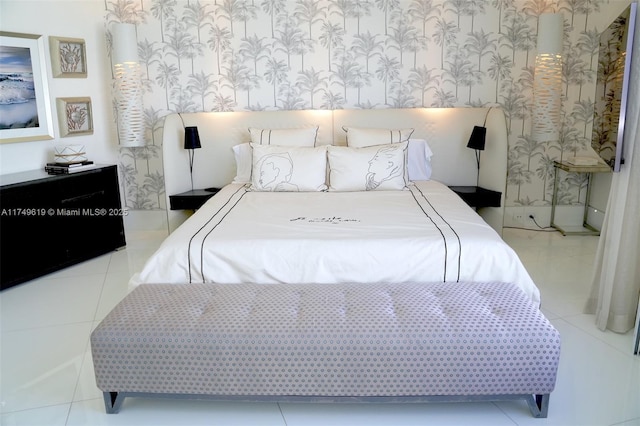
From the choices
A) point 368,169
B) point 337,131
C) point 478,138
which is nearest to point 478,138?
point 478,138

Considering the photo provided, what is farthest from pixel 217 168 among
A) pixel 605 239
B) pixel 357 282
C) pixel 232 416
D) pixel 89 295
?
pixel 605 239

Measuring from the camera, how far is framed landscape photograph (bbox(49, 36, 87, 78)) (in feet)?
13.9

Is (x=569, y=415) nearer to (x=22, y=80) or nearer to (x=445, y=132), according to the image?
(x=445, y=132)

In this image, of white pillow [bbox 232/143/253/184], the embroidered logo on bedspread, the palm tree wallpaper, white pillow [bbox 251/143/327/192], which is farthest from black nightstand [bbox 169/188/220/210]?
the embroidered logo on bedspread

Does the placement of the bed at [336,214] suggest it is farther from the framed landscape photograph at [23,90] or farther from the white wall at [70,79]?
the framed landscape photograph at [23,90]

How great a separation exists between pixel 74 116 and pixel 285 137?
6.20 ft

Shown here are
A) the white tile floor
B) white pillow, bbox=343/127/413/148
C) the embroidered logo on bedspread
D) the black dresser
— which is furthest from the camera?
white pillow, bbox=343/127/413/148

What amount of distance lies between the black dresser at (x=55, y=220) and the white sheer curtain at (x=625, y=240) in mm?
3746

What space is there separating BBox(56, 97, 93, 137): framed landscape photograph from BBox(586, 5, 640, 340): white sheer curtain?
4.18 meters

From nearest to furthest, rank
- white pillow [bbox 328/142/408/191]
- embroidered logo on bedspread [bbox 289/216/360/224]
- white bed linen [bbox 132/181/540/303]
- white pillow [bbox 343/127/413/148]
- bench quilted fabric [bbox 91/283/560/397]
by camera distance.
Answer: bench quilted fabric [bbox 91/283/560/397]
white bed linen [bbox 132/181/540/303]
embroidered logo on bedspread [bbox 289/216/360/224]
white pillow [bbox 328/142/408/191]
white pillow [bbox 343/127/413/148]

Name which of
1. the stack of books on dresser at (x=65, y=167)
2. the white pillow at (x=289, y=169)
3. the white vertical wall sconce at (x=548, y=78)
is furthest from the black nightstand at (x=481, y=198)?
the stack of books on dresser at (x=65, y=167)

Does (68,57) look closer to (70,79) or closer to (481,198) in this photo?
(70,79)

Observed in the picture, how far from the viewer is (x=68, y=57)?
14.3 feet

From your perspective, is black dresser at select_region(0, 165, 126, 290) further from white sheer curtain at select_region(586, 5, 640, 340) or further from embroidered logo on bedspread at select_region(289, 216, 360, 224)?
white sheer curtain at select_region(586, 5, 640, 340)
